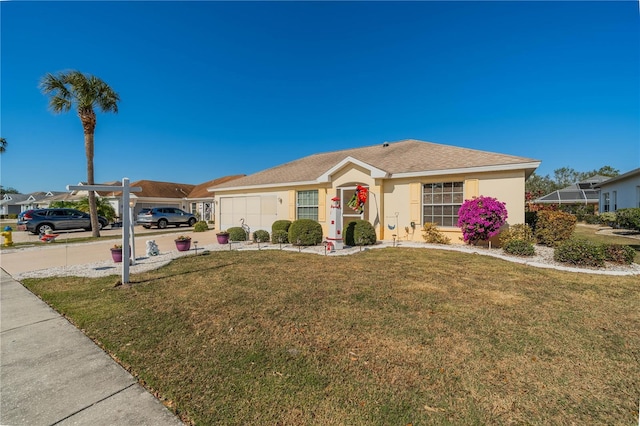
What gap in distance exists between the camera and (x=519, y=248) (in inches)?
310

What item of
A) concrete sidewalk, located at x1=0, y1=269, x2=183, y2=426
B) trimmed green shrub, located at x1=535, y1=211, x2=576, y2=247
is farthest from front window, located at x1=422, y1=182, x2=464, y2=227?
concrete sidewalk, located at x1=0, y1=269, x2=183, y2=426

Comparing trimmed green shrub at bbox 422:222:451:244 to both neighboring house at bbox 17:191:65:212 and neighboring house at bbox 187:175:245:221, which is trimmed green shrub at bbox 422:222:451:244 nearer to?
neighboring house at bbox 187:175:245:221

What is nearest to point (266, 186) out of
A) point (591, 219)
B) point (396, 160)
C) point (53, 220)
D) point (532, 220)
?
point (396, 160)

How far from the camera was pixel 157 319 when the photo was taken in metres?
3.79

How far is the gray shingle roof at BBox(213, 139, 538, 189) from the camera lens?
9.88m

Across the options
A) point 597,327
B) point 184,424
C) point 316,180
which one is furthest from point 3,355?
point 316,180

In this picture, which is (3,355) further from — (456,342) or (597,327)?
(597,327)

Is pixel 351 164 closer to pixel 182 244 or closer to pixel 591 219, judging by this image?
pixel 182 244

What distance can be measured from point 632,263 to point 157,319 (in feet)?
35.9

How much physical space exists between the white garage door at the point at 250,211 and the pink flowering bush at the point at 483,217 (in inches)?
354

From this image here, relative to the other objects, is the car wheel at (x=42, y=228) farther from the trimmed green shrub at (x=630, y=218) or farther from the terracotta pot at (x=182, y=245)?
the trimmed green shrub at (x=630, y=218)

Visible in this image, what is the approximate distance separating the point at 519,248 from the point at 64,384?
390 inches

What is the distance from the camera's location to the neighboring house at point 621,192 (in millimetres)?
16703

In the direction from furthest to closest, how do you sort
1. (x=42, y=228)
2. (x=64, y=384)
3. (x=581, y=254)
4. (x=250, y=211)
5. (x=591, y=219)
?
(x=591, y=219) < (x=42, y=228) < (x=250, y=211) < (x=581, y=254) < (x=64, y=384)
